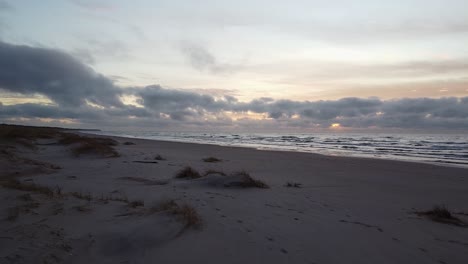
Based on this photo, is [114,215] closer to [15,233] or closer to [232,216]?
[15,233]

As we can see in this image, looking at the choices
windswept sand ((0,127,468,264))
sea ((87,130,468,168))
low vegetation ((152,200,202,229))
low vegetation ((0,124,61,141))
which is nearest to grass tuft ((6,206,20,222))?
windswept sand ((0,127,468,264))

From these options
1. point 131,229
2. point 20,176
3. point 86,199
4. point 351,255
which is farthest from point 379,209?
point 20,176

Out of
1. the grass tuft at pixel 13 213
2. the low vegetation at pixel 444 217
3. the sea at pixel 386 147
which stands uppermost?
the sea at pixel 386 147

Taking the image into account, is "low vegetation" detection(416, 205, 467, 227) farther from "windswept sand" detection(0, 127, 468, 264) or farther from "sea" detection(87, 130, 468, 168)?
"sea" detection(87, 130, 468, 168)

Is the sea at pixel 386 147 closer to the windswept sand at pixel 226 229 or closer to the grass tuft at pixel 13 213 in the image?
the windswept sand at pixel 226 229

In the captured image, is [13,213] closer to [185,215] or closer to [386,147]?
[185,215]

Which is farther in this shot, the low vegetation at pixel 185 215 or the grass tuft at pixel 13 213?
the low vegetation at pixel 185 215

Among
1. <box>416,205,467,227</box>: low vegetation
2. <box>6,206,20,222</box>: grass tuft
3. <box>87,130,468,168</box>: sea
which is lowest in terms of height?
<box>416,205,467,227</box>: low vegetation

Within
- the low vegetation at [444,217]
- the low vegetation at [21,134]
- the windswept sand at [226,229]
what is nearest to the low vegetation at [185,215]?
the windswept sand at [226,229]

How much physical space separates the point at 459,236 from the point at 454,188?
20.2 ft

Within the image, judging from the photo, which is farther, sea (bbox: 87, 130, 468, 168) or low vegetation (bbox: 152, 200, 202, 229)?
sea (bbox: 87, 130, 468, 168)

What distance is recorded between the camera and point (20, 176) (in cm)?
853

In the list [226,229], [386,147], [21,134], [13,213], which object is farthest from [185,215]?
[386,147]

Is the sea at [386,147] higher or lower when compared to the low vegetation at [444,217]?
higher
